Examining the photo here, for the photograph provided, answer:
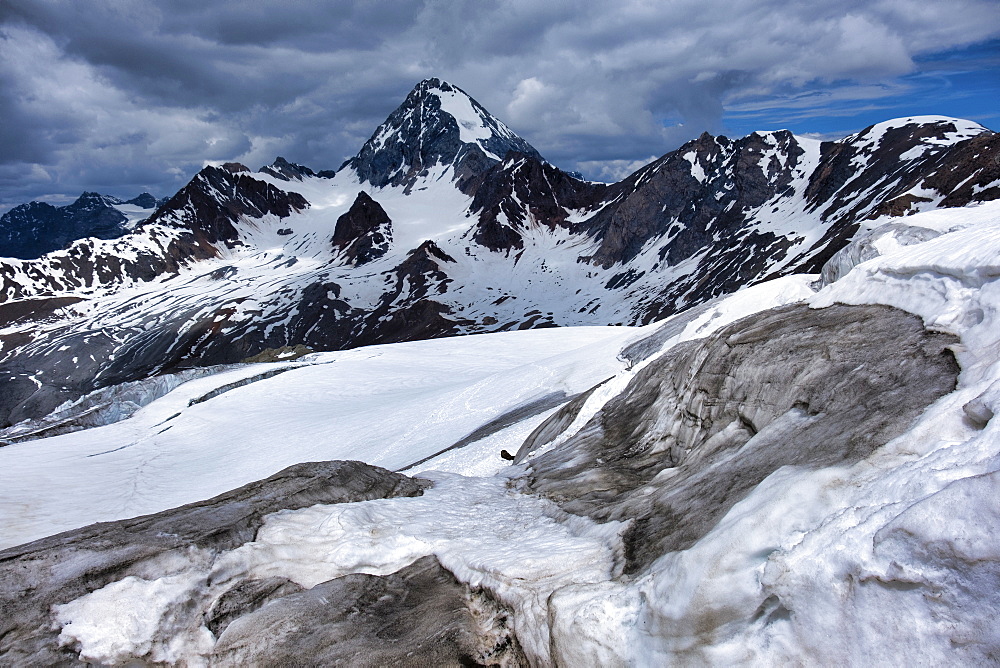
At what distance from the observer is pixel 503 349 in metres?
50.8

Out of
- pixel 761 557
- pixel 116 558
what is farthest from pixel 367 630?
pixel 761 557

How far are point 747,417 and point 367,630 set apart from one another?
309 inches

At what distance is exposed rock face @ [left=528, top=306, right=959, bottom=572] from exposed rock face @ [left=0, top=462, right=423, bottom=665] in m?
6.12

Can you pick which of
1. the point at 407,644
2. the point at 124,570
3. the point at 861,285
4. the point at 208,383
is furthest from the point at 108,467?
the point at 861,285

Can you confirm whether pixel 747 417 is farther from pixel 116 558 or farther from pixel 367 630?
pixel 116 558

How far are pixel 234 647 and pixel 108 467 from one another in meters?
32.0

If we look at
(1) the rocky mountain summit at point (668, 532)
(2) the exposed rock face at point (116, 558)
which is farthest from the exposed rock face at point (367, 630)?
(2) the exposed rock face at point (116, 558)

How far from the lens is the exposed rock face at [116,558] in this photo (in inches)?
307

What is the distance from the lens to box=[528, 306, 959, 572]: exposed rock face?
25.0 ft

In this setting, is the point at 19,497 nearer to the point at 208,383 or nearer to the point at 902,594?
the point at 208,383

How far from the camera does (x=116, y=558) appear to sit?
895cm

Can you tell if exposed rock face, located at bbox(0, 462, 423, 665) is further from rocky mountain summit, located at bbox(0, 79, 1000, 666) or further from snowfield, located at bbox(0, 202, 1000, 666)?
snowfield, located at bbox(0, 202, 1000, 666)

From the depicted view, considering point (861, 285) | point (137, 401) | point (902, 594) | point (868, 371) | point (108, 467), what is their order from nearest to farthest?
1. point (902, 594)
2. point (868, 371)
3. point (861, 285)
4. point (108, 467)
5. point (137, 401)

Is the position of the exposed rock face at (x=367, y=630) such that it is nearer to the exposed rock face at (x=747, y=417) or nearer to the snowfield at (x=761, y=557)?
the snowfield at (x=761, y=557)
